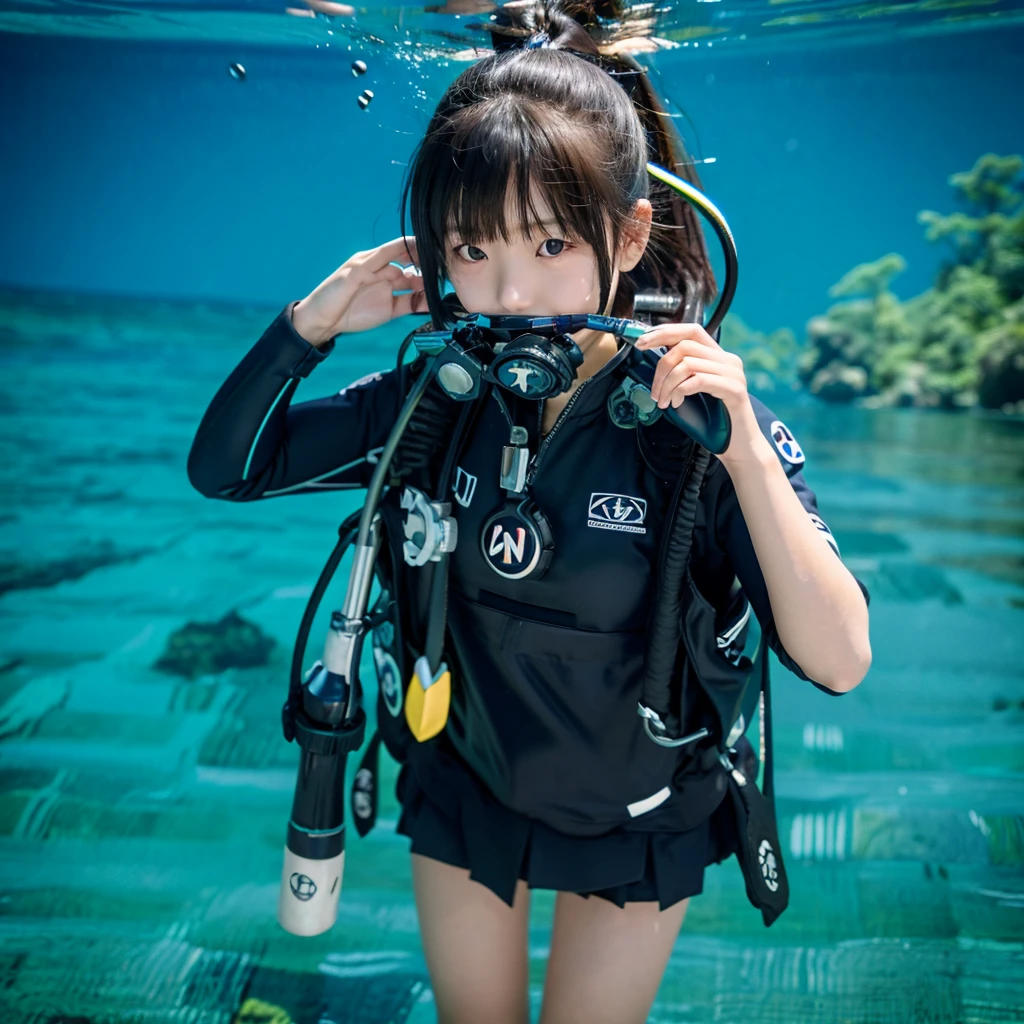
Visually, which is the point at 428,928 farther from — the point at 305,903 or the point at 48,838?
the point at 48,838

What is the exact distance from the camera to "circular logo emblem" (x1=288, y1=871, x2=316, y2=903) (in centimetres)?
135

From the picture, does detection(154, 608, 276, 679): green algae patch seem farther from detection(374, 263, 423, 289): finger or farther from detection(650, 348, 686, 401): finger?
detection(650, 348, 686, 401): finger

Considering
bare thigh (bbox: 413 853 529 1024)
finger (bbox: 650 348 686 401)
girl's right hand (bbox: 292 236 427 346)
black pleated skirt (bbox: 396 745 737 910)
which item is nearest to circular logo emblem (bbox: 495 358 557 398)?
finger (bbox: 650 348 686 401)

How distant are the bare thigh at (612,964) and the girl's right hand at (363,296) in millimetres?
909

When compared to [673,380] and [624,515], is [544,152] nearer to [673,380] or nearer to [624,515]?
[673,380]

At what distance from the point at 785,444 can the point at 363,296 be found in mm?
641

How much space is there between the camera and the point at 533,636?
1321 mm

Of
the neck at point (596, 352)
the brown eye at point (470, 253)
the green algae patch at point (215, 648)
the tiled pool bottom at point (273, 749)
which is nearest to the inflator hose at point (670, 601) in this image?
the neck at point (596, 352)

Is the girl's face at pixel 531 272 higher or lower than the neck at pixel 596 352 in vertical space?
higher

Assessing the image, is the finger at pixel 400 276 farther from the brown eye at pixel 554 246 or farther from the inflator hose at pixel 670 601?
the inflator hose at pixel 670 601

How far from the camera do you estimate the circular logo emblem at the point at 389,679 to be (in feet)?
4.82

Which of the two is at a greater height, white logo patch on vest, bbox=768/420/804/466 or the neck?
the neck

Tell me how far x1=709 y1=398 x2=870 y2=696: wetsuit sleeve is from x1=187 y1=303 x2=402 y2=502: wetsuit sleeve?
Result: 20.6 inches

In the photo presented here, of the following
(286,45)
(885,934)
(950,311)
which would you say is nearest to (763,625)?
(885,934)
